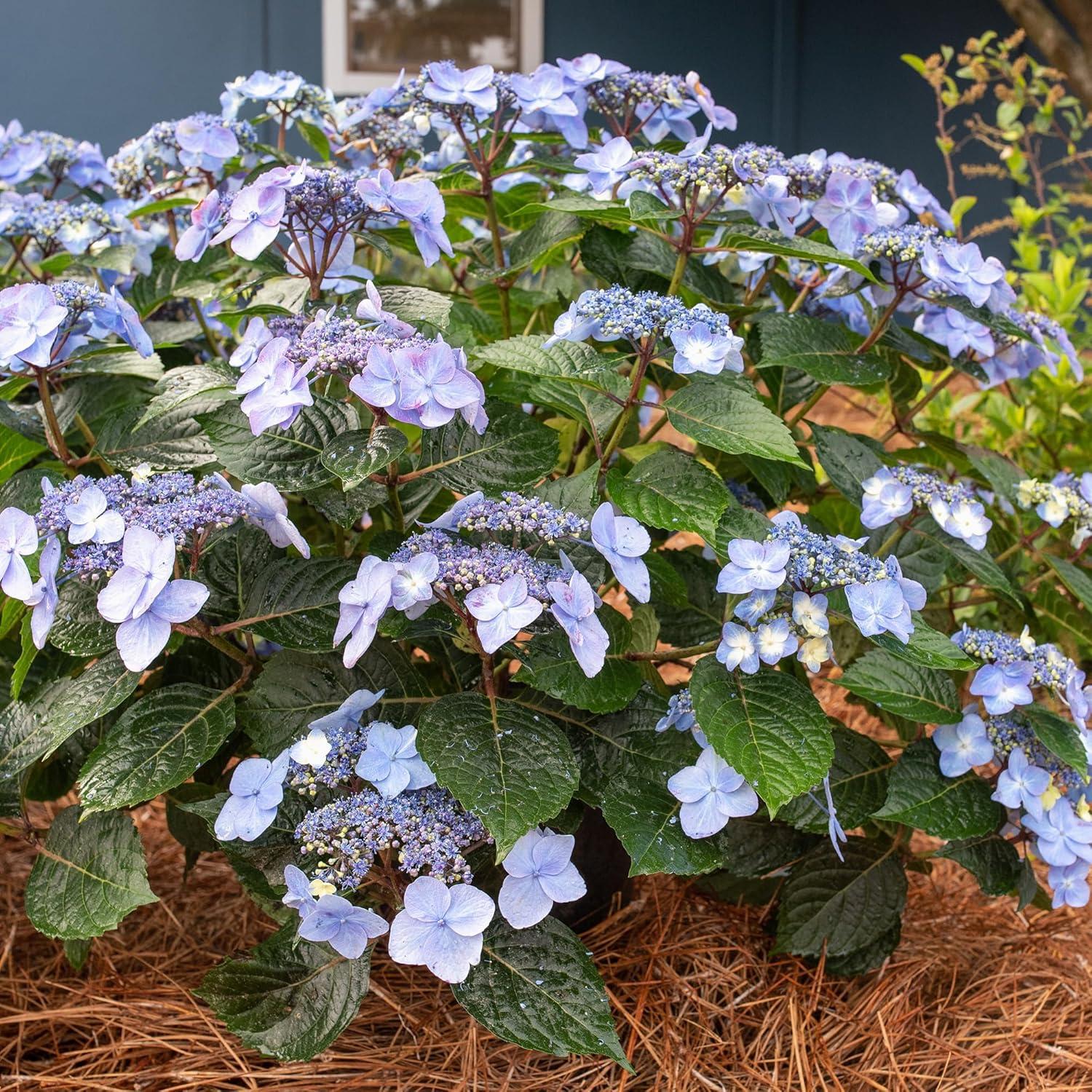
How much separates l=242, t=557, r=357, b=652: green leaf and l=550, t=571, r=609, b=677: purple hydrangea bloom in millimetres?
227

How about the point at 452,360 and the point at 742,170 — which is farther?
the point at 742,170

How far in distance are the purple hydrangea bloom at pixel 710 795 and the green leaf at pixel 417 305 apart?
1.45 ft

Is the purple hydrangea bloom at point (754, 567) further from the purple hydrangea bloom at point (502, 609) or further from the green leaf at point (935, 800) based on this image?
the green leaf at point (935, 800)

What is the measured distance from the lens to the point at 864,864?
3.97 ft

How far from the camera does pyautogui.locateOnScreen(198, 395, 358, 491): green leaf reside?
944mm

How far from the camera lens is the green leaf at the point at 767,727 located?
0.89 m

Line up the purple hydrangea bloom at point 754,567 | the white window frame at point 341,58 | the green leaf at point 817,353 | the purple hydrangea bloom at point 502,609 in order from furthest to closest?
the white window frame at point 341,58 < the green leaf at point 817,353 < the purple hydrangea bloom at point 754,567 < the purple hydrangea bloom at point 502,609

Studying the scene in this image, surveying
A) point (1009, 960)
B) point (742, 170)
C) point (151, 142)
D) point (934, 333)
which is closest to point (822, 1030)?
point (1009, 960)

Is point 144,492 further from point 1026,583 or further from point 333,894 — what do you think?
point 1026,583

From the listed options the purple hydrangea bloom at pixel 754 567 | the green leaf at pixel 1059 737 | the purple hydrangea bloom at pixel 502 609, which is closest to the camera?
the purple hydrangea bloom at pixel 502 609

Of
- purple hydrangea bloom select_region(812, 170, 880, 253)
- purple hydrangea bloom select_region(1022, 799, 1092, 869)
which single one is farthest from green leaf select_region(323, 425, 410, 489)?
purple hydrangea bloom select_region(1022, 799, 1092, 869)

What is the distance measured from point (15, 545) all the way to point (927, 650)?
2.41 feet

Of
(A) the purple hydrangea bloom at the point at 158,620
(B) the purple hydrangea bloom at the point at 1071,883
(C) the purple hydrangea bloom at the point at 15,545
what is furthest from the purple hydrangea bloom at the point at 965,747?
(C) the purple hydrangea bloom at the point at 15,545

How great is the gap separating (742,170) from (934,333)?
34cm
